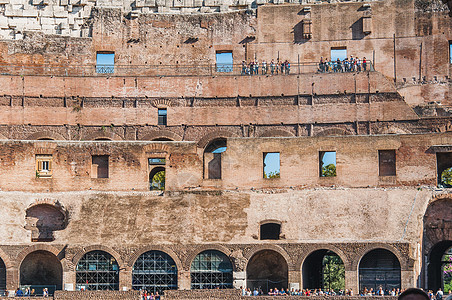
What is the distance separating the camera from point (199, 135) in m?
37.2

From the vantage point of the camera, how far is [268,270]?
Result: 102 ft

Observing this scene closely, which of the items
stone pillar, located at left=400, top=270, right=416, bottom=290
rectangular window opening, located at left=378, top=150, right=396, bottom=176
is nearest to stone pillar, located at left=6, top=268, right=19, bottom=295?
stone pillar, located at left=400, top=270, right=416, bottom=290

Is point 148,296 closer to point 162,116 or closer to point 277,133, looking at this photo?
point 162,116

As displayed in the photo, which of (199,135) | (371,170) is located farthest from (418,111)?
(199,135)

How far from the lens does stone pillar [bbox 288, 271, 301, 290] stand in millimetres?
28542

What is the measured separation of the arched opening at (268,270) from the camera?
3072cm

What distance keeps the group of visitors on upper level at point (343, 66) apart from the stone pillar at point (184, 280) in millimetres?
15103

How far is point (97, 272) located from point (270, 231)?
827 centimetres

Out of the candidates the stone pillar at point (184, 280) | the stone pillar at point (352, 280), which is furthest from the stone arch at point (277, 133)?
the stone pillar at point (184, 280)

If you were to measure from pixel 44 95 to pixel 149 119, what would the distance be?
5706 mm

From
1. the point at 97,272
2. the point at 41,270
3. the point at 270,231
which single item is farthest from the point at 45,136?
the point at 270,231

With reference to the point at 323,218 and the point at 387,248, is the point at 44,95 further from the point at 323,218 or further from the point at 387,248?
the point at 387,248

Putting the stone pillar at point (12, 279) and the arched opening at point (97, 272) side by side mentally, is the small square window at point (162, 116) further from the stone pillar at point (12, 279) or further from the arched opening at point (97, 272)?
the stone pillar at point (12, 279)

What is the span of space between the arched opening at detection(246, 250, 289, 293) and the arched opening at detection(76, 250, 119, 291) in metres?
5.94
